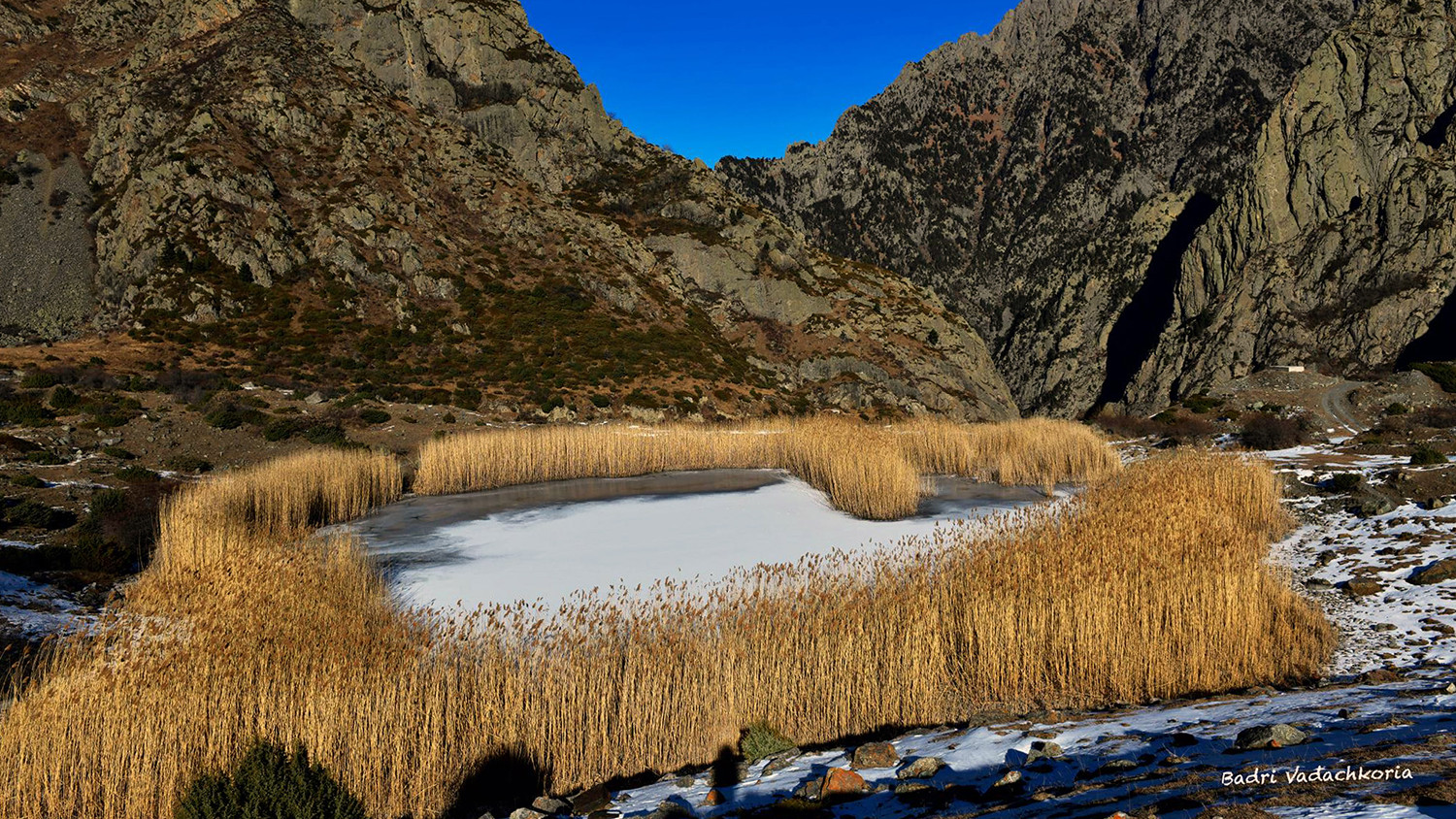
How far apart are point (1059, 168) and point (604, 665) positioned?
119 metres

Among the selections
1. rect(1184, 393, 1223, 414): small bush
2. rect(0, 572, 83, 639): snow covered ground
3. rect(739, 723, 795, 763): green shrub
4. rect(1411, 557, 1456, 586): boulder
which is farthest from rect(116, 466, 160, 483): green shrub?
rect(1184, 393, 1223, 414): small bush

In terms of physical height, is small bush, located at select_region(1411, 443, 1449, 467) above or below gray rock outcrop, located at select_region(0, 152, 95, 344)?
below

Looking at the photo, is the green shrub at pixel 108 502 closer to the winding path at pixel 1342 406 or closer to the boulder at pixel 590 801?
the boulder at pixel 590 801

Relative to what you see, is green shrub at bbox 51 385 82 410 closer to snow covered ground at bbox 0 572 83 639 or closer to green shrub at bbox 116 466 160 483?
green shrub at bbox 116 466 160 483

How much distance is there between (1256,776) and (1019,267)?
110324 mm

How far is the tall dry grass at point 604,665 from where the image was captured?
6773 millimetres

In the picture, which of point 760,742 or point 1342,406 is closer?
point 760,742

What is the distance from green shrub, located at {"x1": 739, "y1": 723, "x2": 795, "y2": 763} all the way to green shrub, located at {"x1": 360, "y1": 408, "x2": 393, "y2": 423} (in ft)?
105

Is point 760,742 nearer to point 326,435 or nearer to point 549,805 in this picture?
point 549,805

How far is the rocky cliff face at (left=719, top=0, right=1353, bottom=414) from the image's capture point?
93000 mm

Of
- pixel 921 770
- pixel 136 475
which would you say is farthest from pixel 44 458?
pixel 921 770

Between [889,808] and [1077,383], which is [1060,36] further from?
[889,808]

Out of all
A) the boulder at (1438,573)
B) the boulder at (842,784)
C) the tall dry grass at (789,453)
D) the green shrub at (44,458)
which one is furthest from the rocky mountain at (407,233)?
the boulder at (842,784)

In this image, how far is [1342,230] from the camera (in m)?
68.5
